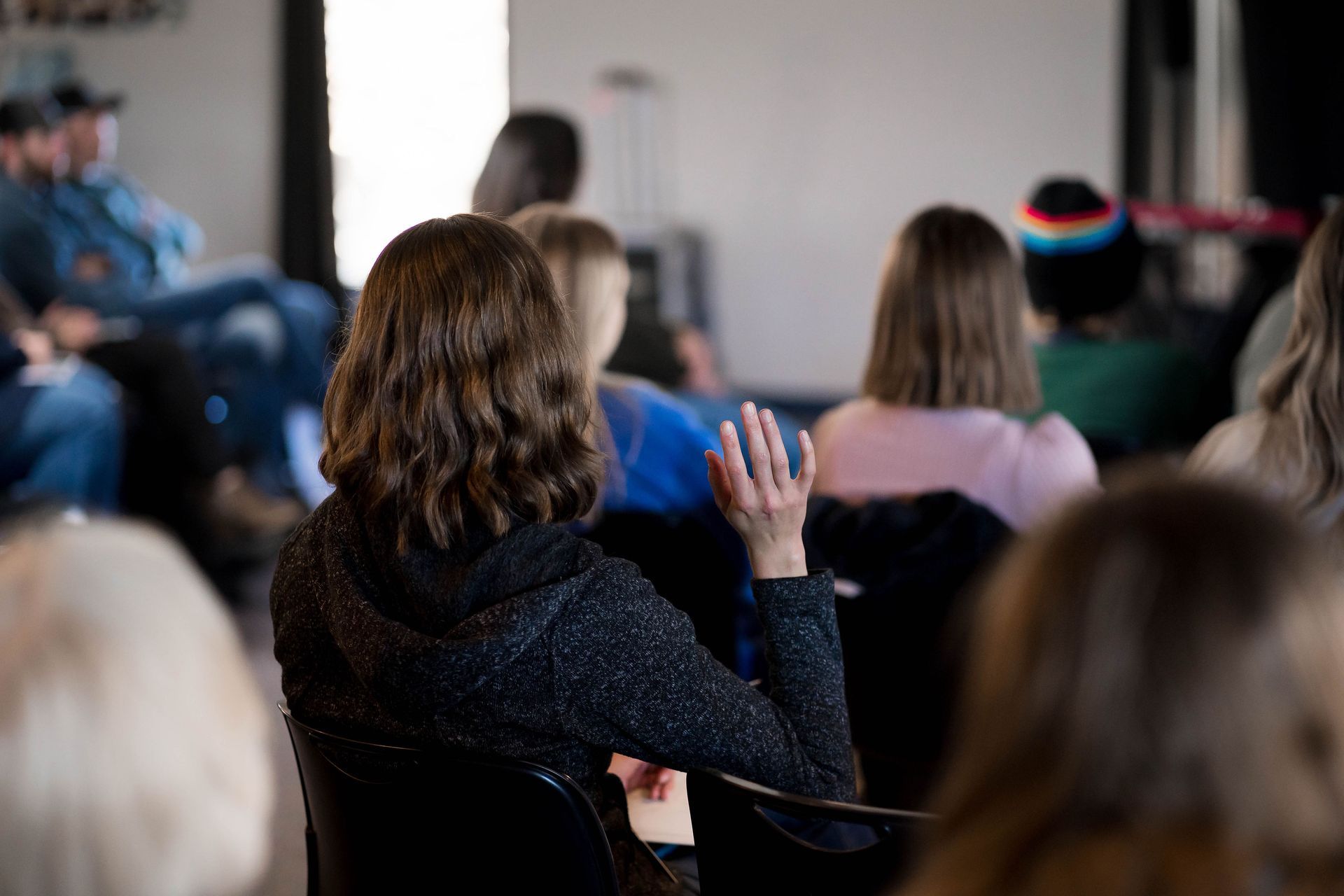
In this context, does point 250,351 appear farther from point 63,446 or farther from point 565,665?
point 565,665

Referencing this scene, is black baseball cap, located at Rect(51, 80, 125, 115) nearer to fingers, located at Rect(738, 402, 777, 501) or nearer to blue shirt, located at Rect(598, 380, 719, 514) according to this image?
blue shirt, located at Rect(598, 380, 719, 514)

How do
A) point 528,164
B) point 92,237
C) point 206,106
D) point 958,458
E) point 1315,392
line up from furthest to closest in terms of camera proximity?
point 206,106 → point 92,237 → point 528,164 → point 958,458 → point 1315,392

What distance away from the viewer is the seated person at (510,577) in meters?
1.13

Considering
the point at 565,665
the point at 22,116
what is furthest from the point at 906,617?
the point at 22,116

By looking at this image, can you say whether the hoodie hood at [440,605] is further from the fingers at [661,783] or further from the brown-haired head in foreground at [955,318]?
the brown-haired head in foreground at [955,318]

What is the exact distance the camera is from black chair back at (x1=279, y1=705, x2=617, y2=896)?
1.09 metres

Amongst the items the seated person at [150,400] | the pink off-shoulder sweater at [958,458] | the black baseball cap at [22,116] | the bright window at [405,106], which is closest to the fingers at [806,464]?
the pink off-shoulder sweater at [958,458]

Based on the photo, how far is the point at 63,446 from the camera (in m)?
3.68

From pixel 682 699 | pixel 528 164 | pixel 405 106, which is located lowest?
pixel 682 699

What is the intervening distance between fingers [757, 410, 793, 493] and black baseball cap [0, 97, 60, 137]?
400 cm

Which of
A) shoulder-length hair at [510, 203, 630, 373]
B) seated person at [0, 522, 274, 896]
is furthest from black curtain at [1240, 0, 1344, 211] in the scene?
seated person at [0, 522, 274, 896]

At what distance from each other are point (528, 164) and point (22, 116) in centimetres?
245

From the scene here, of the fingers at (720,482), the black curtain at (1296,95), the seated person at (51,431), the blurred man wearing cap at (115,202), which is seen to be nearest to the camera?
the fingers at (720,482)

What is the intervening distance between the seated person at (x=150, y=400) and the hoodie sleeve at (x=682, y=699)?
334 centimetres
